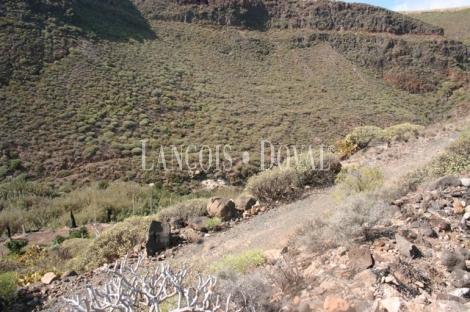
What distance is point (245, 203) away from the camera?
8914 millimetres

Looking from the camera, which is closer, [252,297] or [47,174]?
[252,297]

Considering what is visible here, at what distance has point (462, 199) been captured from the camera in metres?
4.53

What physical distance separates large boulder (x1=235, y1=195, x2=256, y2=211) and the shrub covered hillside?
24.9ft

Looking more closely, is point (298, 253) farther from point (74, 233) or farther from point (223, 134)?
point (223, 134)

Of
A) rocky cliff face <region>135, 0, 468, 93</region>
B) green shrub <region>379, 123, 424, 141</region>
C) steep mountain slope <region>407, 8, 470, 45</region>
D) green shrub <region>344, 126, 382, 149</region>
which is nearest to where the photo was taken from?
green shrub <region>379, 123, 424, 141</region>

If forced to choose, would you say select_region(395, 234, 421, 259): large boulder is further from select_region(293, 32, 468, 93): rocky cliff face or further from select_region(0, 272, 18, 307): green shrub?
select_region(293, 32, 468, 93): rocky cliff face

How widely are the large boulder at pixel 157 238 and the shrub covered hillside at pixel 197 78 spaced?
9344 mm

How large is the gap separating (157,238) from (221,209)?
184cm

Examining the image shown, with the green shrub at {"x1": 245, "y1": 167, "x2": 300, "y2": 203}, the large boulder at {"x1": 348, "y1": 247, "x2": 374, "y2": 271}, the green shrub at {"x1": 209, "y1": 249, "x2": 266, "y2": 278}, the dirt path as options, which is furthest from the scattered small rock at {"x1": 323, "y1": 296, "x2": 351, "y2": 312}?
the green shrub at {"x1": 245, "y1": 167, "x2": 300, "y2": 203}

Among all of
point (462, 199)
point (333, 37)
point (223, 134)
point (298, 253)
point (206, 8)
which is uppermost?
point (206, 8)

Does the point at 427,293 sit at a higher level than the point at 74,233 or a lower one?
higher

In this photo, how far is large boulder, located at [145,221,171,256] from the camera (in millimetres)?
6824

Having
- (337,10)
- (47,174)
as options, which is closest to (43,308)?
(47,174)

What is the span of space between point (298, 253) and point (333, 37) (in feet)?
132
